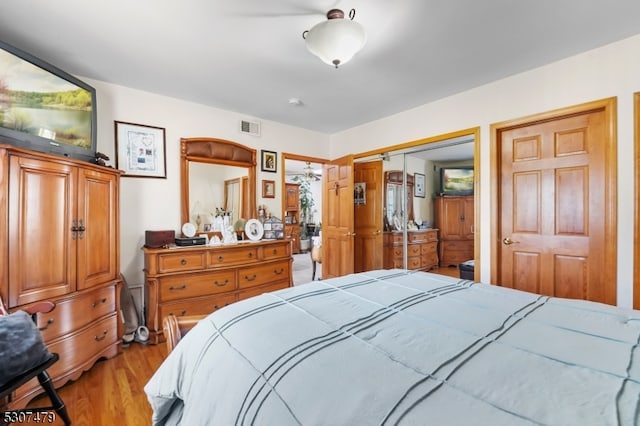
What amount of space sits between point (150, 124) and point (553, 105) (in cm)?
382

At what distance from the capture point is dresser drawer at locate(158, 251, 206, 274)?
2641 millimetres

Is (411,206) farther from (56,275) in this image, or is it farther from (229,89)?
(56,275)

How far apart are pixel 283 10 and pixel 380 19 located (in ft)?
2.06

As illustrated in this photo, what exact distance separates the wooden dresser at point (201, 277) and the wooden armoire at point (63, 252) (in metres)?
0.29

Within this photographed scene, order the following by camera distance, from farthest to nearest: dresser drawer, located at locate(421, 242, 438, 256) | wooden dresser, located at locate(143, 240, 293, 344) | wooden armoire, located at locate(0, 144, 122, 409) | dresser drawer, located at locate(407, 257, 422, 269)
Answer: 1. dresser drawer, located at locate(421, 242, 438, 256)
2. dresser drawer, located at locate(407, 257, 422, 269)
3. wooden dresser, located at locate(143, 240, 293, 344)
4. wooden armoire, located at locate(0, 144, 122, 409)

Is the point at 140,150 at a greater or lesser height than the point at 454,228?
greater

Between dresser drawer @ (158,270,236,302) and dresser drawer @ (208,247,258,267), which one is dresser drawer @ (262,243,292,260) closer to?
dresser drawer @ (208,247,258,267)

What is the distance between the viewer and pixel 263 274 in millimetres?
3289

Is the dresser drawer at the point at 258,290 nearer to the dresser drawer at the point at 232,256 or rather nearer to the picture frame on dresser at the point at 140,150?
the dresser drawer at the point at 232,256

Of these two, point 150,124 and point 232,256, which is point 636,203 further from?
point 150,124

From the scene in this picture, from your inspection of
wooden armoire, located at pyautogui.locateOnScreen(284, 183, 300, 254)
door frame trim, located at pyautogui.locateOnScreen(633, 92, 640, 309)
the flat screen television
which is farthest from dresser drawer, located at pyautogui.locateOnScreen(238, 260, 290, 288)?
the flat screen television

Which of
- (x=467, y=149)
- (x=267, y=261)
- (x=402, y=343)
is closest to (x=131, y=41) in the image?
(x=267, y=261)

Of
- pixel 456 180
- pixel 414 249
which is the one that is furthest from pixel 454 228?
pixel 414 249

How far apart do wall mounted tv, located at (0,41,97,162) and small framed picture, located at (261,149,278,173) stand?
1819 millimetres
